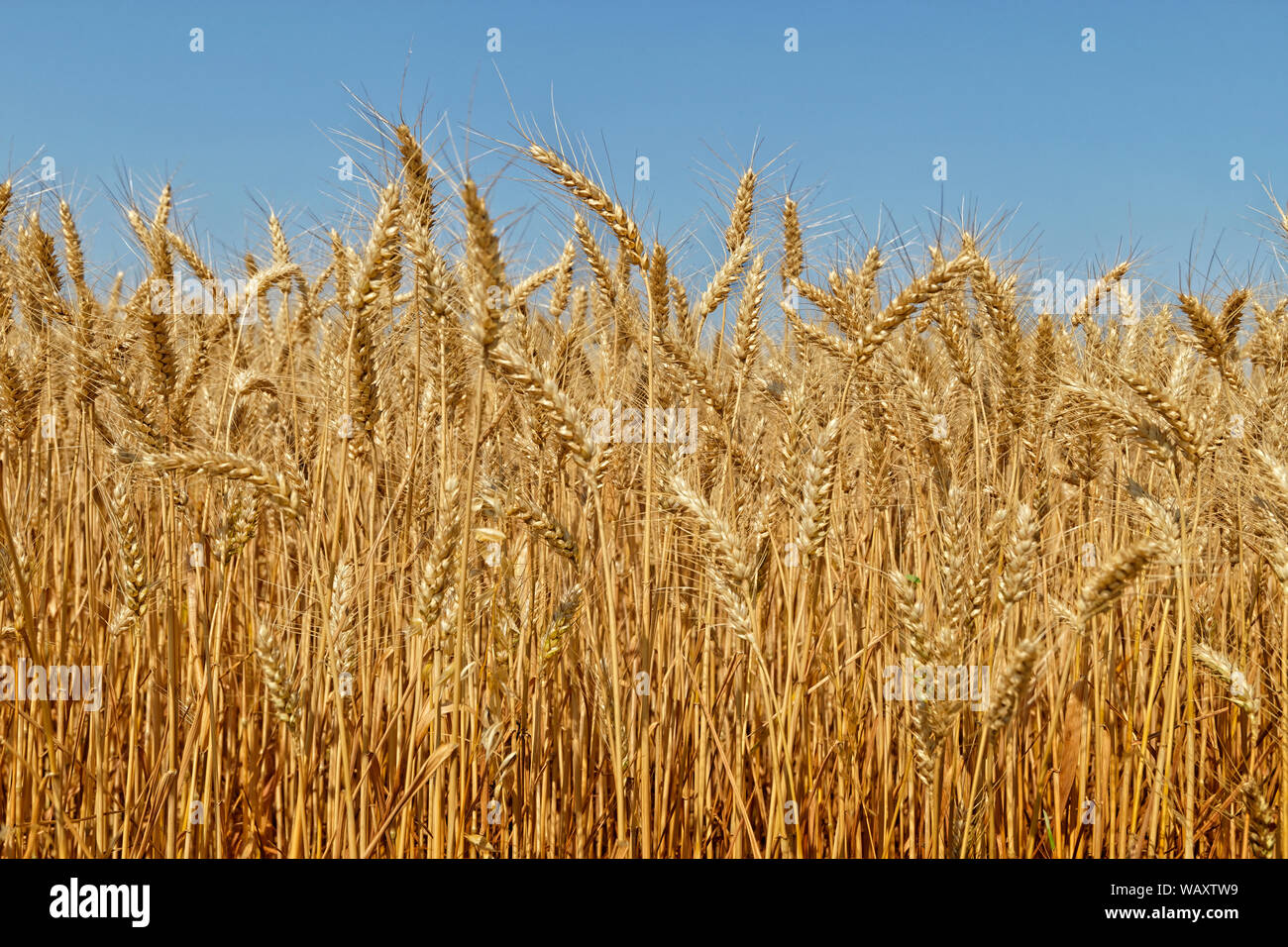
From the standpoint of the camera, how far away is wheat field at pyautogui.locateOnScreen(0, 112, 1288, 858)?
5.63ft

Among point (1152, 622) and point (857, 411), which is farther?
point (857, 411)

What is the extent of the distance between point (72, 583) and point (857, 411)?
304 centimetres

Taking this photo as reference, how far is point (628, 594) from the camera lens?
271 cm

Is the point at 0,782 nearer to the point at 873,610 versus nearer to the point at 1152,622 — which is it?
the point at 873,610

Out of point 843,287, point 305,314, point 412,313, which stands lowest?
point 412,313

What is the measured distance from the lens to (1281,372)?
9.44 ft

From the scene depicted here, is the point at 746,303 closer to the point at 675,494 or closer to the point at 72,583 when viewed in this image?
the point at 675,494

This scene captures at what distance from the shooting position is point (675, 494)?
1790 millimetres

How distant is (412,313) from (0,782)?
178 centimetres

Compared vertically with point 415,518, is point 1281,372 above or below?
above

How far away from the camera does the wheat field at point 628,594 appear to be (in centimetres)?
172
